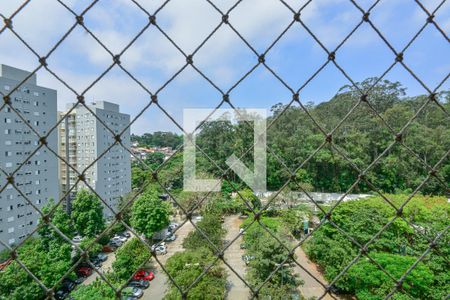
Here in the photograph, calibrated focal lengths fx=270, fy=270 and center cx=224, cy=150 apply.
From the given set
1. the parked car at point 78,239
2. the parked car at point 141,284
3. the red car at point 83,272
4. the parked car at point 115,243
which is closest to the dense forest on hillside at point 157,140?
the parked car at point 115,243

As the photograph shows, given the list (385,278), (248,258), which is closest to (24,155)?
(248,258)

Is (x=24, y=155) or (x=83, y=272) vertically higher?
(x=24, y=155)

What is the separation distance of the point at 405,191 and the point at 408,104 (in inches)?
172

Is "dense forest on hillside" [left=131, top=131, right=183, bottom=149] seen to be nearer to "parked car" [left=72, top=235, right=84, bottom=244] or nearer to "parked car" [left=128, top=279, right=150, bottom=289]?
"parked car" [left=72, top=235, right=84, bottom=244]

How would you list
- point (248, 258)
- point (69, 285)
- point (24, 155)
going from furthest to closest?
point (24, 155) < point (248, 258) < point (69, 285)

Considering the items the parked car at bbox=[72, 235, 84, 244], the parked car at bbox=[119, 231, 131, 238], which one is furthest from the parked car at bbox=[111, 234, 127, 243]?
the parked car at bbox=[72, 235, 84, 244]

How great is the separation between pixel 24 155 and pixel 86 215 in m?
2.56

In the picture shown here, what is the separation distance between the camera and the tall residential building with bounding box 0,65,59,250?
20.0ft

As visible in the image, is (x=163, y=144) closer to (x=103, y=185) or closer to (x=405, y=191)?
(x=103, y=185)

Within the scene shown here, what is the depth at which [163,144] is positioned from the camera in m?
20.7

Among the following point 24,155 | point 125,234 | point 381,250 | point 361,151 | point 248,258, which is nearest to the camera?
point 248,258

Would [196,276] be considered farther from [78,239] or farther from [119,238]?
[119,238]

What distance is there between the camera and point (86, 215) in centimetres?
593

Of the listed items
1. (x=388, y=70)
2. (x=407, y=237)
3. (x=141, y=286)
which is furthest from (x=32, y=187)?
(x=407, y=237)
